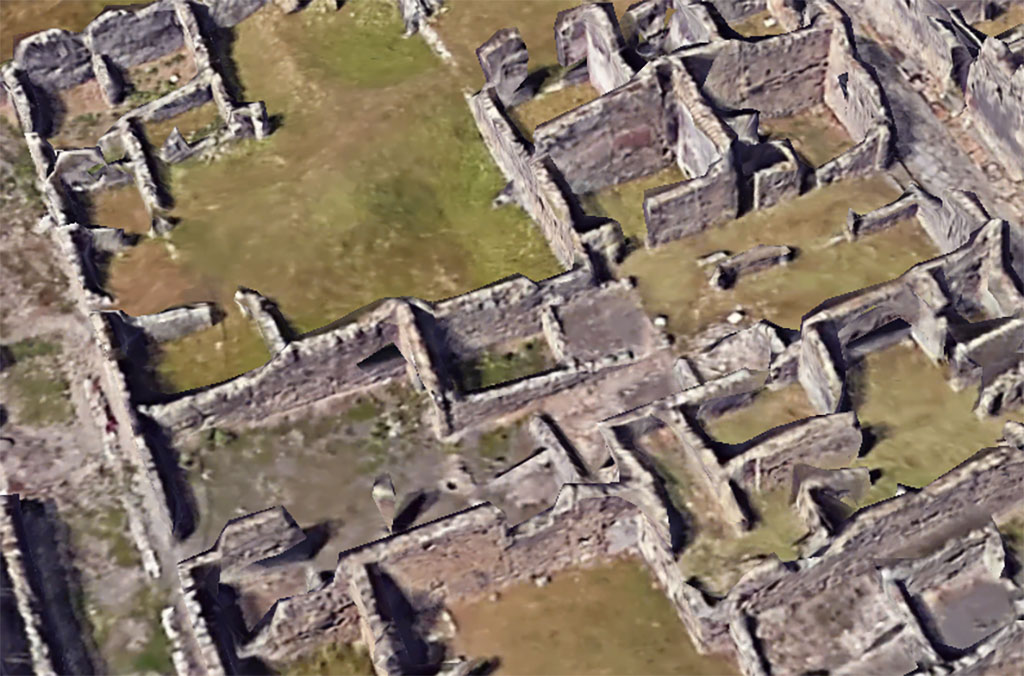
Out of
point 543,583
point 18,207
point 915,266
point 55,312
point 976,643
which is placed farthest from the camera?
point 18,207

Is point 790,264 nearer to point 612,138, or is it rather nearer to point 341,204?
point 612,138

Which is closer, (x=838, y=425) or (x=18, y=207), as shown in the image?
(x=838, y=425)

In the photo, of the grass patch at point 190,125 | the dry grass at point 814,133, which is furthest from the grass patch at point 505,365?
the grass patch at point 190,125

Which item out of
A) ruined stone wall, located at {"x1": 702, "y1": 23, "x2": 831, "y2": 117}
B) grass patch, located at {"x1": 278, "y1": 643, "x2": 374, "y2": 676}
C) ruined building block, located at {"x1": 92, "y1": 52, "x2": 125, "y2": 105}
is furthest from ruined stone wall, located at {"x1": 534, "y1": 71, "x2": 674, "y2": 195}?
grass patch, located at {"x1": 278, "y1": 643, "x2": 374, "y2": 676}

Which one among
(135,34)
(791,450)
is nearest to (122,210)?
(135,34)

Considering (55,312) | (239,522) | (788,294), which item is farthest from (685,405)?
(55,312)

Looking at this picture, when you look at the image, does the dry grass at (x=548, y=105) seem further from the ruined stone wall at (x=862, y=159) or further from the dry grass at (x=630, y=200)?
the ruined stone wall at (x=862, y=159)

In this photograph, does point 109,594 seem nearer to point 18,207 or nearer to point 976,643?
point 18,207
